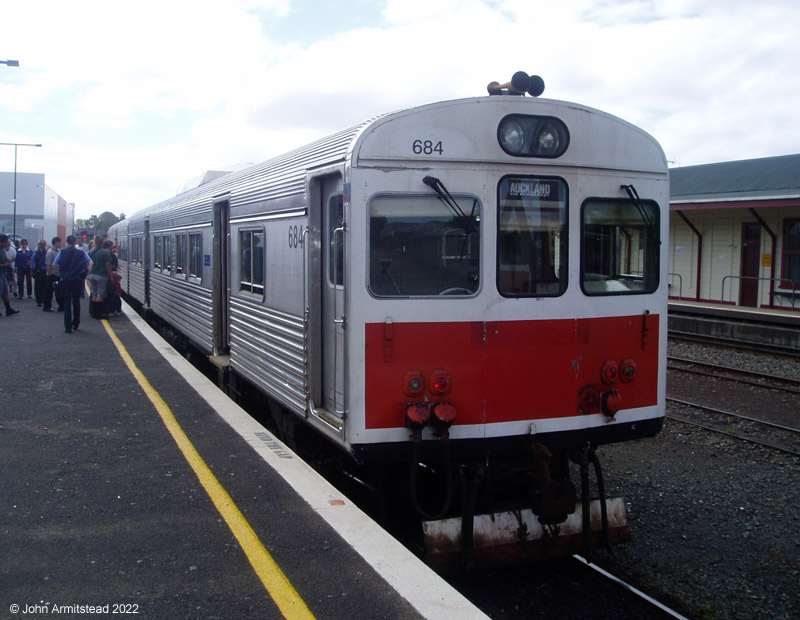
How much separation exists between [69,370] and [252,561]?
21.0 ft

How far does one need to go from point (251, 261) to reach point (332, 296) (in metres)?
2.51

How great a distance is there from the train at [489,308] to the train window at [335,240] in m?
0.02

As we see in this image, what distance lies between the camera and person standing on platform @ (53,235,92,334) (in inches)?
506

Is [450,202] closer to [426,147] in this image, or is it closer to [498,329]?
[426,147]

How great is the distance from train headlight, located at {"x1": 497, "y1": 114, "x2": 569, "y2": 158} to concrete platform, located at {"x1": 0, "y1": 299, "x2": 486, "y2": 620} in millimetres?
2438

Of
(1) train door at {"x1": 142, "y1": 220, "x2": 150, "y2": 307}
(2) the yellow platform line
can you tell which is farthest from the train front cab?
(1) train door at {"x1": 142, "y1": 220, "x2": 150, "y2": 307}

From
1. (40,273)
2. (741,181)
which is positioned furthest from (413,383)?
(741,181)

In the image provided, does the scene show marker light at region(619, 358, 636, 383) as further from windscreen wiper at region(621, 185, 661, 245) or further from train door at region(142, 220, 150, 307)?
train door at region(142, 220, 150, 307)

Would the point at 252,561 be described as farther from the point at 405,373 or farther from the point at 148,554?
the point at 405,373

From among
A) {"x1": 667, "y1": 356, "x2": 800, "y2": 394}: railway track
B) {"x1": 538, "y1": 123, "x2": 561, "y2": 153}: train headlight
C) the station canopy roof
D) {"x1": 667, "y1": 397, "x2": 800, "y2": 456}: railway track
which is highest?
the station canopy roof

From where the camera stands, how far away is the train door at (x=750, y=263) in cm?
1984

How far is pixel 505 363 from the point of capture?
471cm

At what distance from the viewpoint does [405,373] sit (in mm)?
4531

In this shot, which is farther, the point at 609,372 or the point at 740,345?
the point at 740,345
